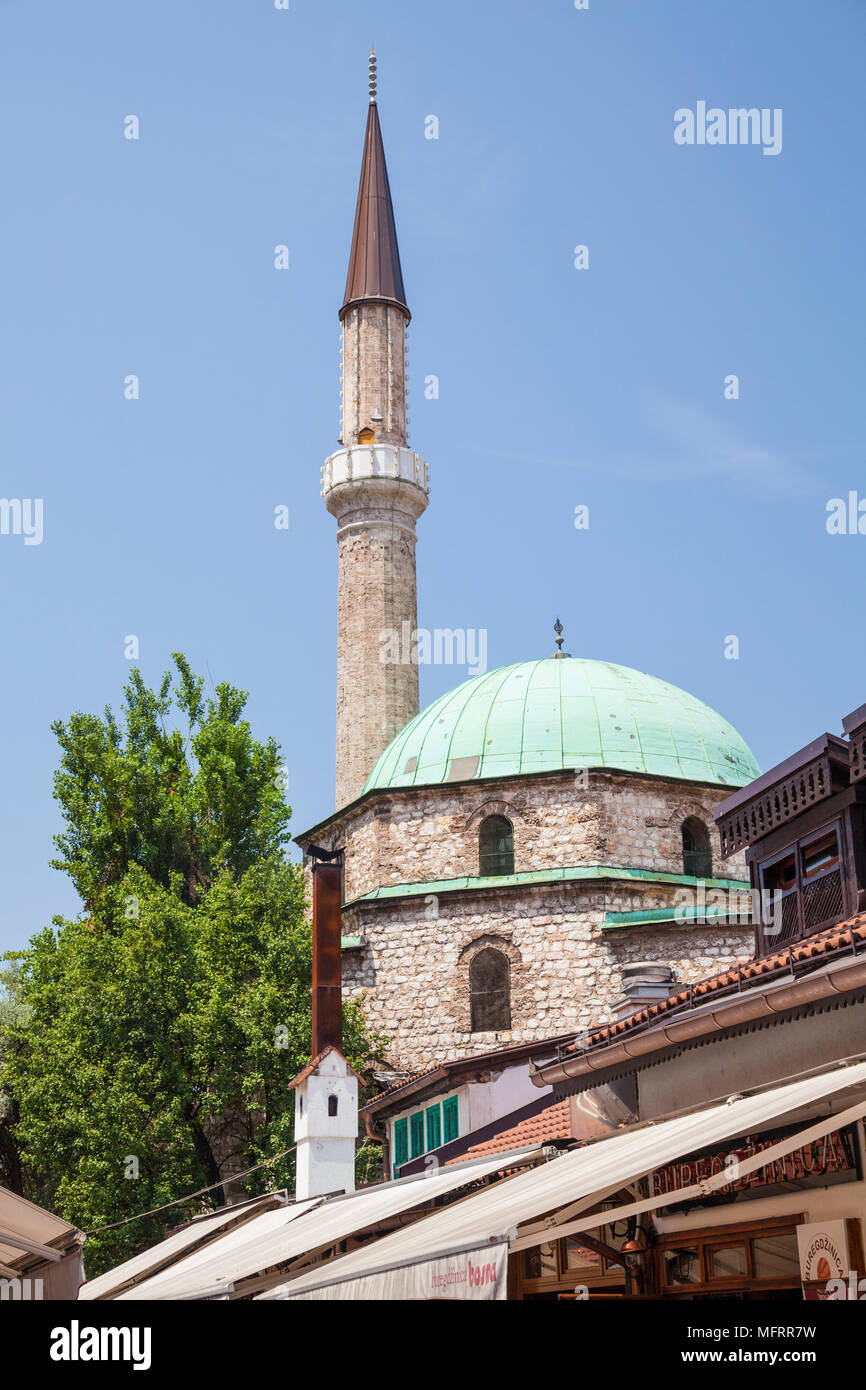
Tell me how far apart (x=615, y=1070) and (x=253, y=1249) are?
293 centimetres

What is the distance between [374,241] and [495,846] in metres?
17.1

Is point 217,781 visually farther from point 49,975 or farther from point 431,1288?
point 431,1288

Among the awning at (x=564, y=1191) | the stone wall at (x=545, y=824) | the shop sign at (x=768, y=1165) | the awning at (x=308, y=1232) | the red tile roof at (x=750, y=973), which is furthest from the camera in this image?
the stone wall at (x=545, y=824)

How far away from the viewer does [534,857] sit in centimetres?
2514

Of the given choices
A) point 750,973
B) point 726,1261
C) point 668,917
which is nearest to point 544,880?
point 668,917

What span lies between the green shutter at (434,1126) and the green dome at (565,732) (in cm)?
698

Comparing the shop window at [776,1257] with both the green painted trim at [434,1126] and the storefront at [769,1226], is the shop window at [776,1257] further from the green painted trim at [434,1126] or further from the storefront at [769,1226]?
the green painted trim at [434,1126]

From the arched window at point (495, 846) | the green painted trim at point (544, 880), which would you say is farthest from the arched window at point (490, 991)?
the arched window at point (495, 846)

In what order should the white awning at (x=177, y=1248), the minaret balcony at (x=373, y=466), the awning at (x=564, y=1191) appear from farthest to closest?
the minaret balcony at (x=373, y=466) → the white awning at (x=177, y=1248) → the awning at (x=564, y=1191)

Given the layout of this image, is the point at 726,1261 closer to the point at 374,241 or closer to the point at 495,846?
the point at 495,846

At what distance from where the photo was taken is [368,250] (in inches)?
1428

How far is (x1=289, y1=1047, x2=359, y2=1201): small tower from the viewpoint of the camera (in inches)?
639

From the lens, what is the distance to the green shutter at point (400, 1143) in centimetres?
2114
